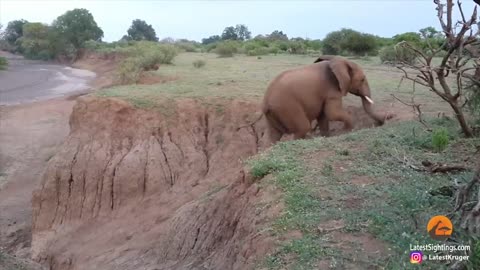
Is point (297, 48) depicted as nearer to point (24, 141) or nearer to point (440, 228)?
point (24, 141)

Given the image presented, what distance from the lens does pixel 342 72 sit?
10445mm

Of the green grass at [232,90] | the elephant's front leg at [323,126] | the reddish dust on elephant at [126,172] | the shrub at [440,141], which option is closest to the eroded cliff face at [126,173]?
the reddish dust on elephant at [126,172]

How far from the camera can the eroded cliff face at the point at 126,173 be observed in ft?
35.7

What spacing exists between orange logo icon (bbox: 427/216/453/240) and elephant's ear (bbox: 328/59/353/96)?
5.93 m

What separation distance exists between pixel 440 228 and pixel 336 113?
588cm

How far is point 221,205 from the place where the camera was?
24.5 ft

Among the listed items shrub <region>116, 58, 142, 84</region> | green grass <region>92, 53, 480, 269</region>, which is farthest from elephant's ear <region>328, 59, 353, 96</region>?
shrub <region>116, 58, 142, 84</region>

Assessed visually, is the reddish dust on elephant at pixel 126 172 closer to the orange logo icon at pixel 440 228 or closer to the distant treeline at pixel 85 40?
the orange logo icon at pixel 440 228

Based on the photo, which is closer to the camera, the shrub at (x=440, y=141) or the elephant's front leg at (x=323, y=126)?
the shrub at (x=440, y=141)

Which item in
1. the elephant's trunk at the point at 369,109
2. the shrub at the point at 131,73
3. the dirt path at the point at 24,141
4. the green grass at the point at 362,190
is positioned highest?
the green grass at the point at 362,190

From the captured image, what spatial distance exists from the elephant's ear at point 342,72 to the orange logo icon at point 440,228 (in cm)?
593

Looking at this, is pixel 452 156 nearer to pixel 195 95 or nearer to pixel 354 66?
pixel 354 66

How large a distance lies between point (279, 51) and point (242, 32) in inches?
2115

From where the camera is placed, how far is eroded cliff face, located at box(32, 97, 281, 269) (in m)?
10.9
